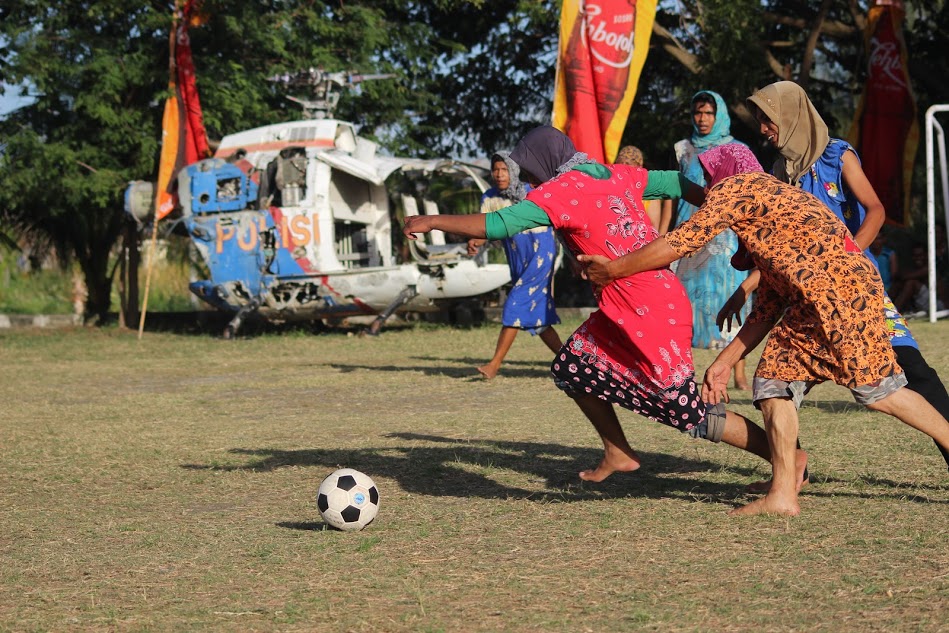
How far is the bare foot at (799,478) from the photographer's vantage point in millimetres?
5715

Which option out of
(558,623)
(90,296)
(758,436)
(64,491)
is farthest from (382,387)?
(90,296)

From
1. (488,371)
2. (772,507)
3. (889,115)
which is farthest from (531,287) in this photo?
(889,115)

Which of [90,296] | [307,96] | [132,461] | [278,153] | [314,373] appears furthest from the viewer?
[90,296]

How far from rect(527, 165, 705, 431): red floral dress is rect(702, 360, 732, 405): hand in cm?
17

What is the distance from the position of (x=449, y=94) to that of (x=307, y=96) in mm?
5464

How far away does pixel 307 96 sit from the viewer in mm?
20312

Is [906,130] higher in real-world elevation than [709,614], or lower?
higher

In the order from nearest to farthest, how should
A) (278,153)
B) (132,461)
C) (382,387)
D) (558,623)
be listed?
(558,623), (132,461), (382,387), (278,153)

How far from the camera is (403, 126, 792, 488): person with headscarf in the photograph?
5211 millimetres

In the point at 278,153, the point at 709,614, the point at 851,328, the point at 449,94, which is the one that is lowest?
the point at 709,614

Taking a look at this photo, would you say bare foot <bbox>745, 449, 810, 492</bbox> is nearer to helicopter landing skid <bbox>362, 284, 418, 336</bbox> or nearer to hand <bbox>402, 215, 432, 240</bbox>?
hand <bbox>402, 215, 432, 240</bbox>

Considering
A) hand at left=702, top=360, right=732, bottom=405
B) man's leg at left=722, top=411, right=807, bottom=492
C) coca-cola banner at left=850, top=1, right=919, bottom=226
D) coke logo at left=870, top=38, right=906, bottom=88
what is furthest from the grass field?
coke logo at left=870, top=38, right=906, bottom=88

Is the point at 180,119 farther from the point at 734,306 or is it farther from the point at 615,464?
the point at 734,306

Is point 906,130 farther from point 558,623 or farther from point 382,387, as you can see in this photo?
point 558,623
